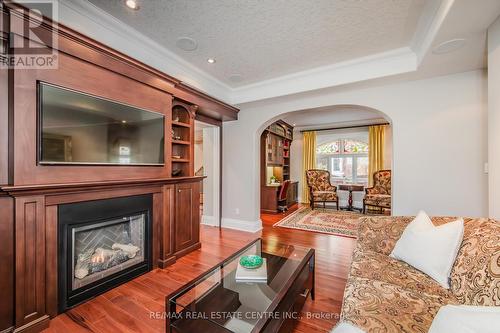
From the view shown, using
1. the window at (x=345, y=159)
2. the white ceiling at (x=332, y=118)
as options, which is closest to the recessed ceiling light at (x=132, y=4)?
the white ceiling at (x=332, y=118)

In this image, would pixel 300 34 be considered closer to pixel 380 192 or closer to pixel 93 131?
pixel 93 131

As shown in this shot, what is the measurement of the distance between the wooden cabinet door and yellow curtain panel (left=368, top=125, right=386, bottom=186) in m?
5.11

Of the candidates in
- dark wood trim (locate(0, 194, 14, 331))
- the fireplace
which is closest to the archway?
the fireplace

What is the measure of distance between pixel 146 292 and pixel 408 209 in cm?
325

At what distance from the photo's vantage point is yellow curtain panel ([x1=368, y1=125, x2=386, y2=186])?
19.0ft

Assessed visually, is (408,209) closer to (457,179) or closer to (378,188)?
(457,179)

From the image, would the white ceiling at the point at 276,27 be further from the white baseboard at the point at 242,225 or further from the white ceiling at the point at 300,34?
the white baseboard at the point at 242,225

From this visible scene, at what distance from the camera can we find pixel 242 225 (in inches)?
160

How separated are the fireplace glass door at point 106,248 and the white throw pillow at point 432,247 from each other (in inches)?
99.4

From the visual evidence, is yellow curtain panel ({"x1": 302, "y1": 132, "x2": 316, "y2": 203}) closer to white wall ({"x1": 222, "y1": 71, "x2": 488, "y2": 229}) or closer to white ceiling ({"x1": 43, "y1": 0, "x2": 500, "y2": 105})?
white wall ({"x1": 222, "y1": 71, "x2": 488, "y2": 229})

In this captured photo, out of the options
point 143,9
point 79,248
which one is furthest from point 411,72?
point 79,248

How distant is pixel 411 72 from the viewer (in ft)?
8.27

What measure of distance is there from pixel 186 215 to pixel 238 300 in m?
1.66

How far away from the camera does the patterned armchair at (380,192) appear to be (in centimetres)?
488
